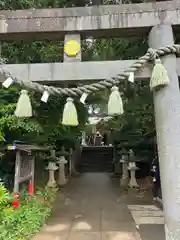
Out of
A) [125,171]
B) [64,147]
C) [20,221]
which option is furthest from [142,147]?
[20,221]

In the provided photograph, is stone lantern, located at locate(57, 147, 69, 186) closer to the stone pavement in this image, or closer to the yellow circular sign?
the stone pavement

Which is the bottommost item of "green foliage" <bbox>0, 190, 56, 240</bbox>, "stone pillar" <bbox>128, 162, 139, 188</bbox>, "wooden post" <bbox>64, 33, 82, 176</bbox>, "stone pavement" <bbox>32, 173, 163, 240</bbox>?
"stone pavement" <bbox>32, 173, 163, 240</bbox>

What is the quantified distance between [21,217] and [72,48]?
291 centimetres

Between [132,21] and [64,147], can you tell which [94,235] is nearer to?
[132,21]

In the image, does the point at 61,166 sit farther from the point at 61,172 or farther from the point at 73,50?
the point at 73,50

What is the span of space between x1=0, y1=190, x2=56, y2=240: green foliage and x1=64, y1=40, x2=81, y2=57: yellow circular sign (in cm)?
263

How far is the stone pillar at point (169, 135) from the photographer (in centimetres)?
320

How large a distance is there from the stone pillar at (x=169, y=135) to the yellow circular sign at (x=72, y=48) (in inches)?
39.9

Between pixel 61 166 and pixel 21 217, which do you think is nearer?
pixel 21 217

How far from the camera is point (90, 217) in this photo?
214 inches

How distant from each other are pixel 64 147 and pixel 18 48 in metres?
5.24

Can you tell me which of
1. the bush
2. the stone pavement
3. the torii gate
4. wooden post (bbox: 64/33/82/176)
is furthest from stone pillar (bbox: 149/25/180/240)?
the bush

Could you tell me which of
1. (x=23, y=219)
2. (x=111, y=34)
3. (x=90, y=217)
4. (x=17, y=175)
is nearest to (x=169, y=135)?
(x=111, y=34)

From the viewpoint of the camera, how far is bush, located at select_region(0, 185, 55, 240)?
3912mm
